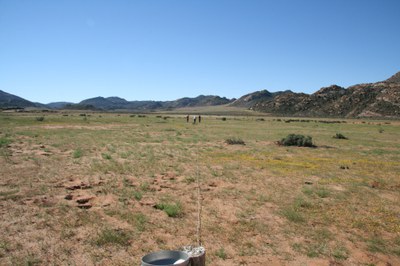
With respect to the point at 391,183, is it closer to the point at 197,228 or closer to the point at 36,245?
the point at 197,228

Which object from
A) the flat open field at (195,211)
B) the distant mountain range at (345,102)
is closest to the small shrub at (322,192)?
the flat open field at (195,211)

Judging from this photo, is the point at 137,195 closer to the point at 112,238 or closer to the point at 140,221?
the point at 140,221

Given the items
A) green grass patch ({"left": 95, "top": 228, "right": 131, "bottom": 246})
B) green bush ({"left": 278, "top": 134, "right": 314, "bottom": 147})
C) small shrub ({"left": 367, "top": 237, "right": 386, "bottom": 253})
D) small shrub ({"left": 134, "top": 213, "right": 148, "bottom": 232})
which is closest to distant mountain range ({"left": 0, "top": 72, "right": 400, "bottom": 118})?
green bush ({"left": 278, "top": 134, "right": 314, "bottom": 147})

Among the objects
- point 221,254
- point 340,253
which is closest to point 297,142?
point 340,253

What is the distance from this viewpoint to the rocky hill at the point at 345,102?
337 ft

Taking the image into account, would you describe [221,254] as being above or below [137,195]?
below

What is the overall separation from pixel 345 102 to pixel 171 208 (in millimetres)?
126847

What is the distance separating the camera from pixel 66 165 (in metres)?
14.3

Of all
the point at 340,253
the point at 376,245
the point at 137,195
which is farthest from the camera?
the point at 137,195

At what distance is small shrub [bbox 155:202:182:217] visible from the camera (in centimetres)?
831

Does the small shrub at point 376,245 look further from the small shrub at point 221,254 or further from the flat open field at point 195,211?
the small shrub at point 221,254

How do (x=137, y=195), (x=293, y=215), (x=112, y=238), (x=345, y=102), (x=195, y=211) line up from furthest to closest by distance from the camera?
1. (x=345, y=102)
2. (x=137, y=195)
3. (x=195, y=211)
4. (x=293, y=215)
5. (x=112, y=238)

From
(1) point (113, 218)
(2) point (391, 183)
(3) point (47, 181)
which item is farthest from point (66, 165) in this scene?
(2) point (391, 183)

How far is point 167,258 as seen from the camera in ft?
13.3
